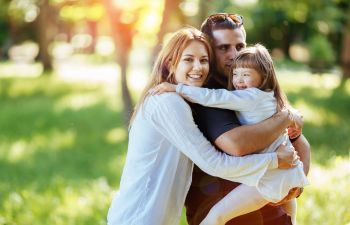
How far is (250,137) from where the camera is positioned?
117 inches

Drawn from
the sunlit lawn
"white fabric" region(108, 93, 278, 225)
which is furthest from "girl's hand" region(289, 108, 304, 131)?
the sunlit lawn

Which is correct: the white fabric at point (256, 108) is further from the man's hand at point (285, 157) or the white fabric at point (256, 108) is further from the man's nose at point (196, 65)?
the man's nose at point (196, 65)

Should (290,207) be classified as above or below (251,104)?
below

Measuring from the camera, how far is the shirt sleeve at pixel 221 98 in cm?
300

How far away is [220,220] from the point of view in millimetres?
3172

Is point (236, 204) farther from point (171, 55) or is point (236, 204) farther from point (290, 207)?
point (171, 55)

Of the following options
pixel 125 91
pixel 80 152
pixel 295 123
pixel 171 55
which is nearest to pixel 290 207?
pixel 295 123

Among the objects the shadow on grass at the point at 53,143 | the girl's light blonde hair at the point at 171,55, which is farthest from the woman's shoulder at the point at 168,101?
the shadow on grass at the point at 53,143

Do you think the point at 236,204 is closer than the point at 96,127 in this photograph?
Yes

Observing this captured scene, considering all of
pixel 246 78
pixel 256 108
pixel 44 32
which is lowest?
pixel 44 32

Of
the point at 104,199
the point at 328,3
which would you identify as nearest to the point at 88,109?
the point at 328,3

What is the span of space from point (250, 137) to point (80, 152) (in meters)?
7.94

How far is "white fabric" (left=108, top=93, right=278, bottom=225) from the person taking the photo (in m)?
2.91

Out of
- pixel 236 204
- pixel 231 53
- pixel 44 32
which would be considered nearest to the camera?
pixel 236 204
